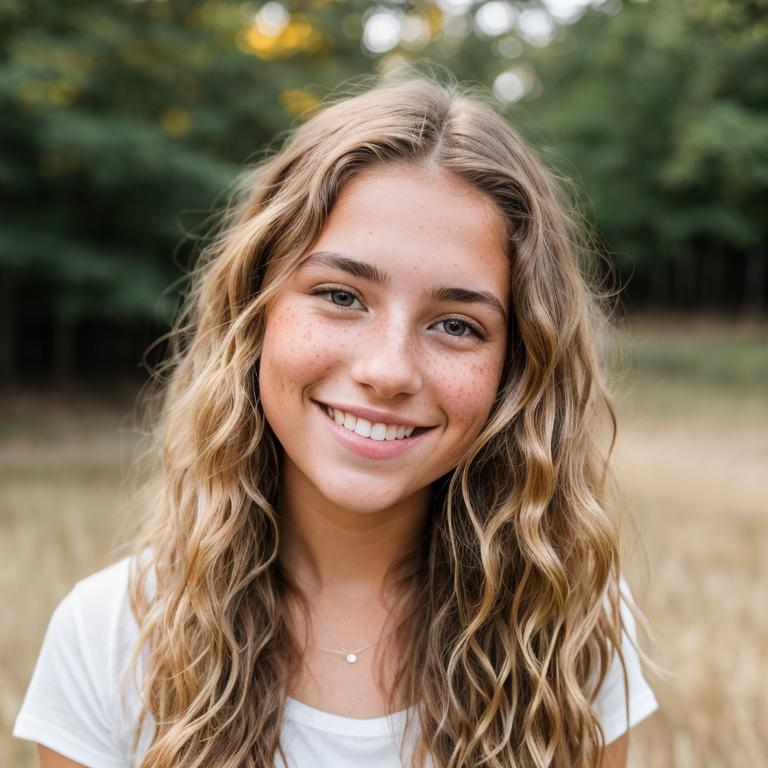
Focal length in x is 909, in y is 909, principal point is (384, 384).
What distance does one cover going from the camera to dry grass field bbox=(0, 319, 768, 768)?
3.03 metres

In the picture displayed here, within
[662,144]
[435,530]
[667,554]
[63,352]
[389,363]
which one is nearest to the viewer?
[389,363]

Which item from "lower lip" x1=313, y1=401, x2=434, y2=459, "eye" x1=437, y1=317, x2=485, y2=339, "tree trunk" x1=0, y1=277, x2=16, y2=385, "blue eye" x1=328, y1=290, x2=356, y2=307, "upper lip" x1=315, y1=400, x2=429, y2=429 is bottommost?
"lower lip" x1=313, y1=401, x2=434, y2=459

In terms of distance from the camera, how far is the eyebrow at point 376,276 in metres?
1.67

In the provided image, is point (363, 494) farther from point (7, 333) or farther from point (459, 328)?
point (7, 333)

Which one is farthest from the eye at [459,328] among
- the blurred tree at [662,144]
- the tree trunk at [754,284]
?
the tree trunk at [754,284]

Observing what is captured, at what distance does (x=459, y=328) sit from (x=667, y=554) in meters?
3.59

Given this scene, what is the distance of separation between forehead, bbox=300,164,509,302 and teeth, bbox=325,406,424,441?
0.85 feet

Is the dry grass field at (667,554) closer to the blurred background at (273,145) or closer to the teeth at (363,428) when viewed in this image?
the blurred background at (273,145)

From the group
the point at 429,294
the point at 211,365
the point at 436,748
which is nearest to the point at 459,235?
the point at 429,294

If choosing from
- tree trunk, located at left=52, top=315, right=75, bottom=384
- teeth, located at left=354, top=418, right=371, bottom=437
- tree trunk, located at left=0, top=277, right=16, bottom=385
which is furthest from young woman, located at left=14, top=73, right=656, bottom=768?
tree trunk, located at left=52, top=315, right=75, bottom=384

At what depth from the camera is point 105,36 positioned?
467 inches

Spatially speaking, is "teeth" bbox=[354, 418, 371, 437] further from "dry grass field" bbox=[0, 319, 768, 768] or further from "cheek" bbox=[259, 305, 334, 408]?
"dry grass field" bbox=[0, 319, 768, 768]

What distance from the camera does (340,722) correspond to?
5.63ft

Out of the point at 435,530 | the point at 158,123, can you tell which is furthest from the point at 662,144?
the point at 435,530
